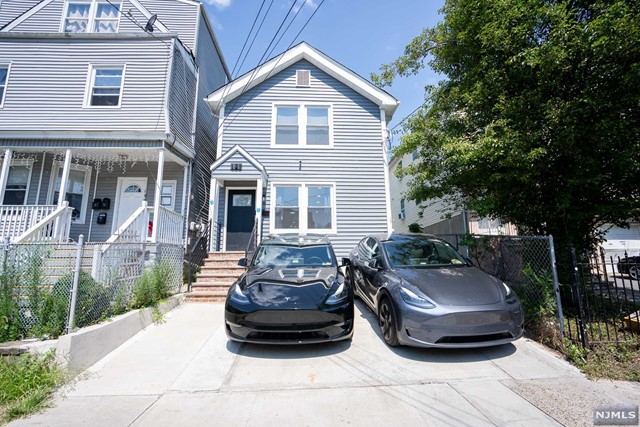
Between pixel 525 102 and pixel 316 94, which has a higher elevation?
pixel 316 94

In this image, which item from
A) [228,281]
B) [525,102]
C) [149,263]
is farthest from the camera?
[228,281]

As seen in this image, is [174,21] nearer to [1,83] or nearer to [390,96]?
[1,83]

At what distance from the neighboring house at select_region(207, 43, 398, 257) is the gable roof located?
0.03 m

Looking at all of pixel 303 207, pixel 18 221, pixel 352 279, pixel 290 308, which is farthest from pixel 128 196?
pixel 290 308

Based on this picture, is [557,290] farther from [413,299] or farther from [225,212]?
[225,212]

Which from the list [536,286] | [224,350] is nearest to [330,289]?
[224,350]

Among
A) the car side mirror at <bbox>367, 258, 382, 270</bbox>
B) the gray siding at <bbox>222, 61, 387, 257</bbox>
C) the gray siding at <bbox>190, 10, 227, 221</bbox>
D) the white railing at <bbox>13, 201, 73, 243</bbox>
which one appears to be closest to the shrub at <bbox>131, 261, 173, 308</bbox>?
the white railing at <bbox>13, 201, 73, 243</bbox>

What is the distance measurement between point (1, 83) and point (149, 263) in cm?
855

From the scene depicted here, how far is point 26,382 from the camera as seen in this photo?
3023 mm

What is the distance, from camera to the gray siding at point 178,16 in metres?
10.7

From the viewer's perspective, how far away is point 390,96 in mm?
9883

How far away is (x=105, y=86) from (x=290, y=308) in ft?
32.1

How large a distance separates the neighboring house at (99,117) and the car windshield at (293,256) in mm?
3613

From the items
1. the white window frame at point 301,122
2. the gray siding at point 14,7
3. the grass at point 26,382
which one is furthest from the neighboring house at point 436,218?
the gray siding at point 14,7
